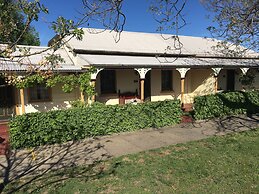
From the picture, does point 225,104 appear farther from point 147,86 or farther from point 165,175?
point 165,175

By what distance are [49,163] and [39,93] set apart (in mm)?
6871

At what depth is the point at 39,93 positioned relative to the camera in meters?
12.5

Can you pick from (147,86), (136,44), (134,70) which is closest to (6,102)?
(134,70)

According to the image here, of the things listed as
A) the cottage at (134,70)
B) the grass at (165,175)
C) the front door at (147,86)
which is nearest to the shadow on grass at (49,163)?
the grass at (165,175)

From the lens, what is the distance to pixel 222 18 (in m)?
9.80

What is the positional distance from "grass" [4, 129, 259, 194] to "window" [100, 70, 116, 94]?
26.4 ft

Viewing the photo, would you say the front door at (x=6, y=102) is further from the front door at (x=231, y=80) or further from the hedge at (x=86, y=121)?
the front door at (x=231, y=80)

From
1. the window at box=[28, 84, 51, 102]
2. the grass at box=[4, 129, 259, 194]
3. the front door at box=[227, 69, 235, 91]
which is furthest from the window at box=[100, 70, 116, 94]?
the front door at box=[227, 69, 235, 91]

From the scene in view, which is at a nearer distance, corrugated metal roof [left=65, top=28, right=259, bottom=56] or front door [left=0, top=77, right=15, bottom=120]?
front door [left=0, top=77, right=15, bottom=120]

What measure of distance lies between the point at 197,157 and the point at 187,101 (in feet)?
37.2

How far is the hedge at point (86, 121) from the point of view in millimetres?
7754

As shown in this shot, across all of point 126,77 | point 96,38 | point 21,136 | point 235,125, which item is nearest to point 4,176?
point 21,136

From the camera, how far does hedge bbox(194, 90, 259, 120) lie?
11461mm

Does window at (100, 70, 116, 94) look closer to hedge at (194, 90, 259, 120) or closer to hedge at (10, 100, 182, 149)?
hedge at (10, 100, 182, 149)
